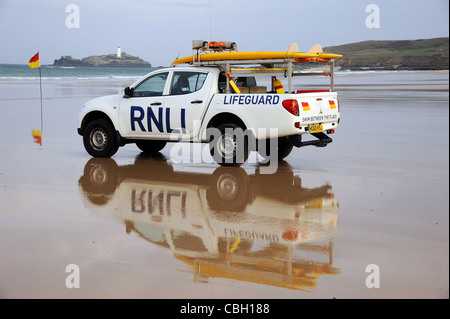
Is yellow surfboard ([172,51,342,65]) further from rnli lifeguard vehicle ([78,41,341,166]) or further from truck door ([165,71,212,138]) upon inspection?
truck door ([165,71,212,138])

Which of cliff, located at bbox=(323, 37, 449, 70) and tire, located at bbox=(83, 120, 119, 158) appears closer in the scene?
tire, located at bbox=(83, 120, 119, 158)

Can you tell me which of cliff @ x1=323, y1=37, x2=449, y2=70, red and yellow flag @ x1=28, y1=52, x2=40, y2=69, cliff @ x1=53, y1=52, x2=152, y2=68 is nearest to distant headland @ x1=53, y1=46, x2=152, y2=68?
cliff @ x1=53, y1=52, x2=152, y2=68

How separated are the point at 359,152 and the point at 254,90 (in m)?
2.41

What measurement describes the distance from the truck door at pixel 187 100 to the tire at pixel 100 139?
54.0 inches

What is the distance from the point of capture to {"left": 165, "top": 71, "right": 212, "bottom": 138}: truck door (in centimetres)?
1147

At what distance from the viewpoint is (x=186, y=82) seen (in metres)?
11.8

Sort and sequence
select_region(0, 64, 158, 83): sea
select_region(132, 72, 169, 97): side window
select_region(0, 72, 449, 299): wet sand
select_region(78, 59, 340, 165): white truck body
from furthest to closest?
select_region(0, 64, 158, 83): sea, select_region(132, 72, 169, 97): side window, select_region(78, 59, 340, 165): white truck body, select_region(0, 72, 449, 299): wet sand

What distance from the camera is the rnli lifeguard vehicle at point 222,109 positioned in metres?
10.8

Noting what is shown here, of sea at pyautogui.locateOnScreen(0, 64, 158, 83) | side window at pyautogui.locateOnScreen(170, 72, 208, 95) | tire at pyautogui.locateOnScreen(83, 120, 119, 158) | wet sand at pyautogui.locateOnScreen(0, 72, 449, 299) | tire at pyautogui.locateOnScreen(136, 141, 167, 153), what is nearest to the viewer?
wet sand at pyautogui.locateOnScreen(0, 72, 449, 299)

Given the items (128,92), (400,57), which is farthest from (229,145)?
(400,57)

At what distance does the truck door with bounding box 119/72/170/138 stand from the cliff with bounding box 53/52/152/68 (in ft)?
441

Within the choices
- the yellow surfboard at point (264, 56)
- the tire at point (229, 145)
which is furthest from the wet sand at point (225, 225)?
the yellow surfboard at point (264, 56)

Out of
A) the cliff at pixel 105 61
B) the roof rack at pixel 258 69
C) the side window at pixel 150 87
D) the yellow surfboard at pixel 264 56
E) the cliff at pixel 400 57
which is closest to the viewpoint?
the yellow surfboard at pixel 264 56

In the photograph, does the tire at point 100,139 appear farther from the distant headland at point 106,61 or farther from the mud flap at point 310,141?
the distant headland at point 106,61
